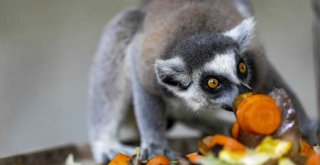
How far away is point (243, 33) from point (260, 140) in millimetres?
1301

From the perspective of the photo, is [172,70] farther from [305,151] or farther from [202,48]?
[305,151]

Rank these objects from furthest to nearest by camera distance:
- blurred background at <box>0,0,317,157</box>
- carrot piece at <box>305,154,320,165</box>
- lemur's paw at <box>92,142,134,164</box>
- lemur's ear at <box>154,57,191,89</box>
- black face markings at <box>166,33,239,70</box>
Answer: blurred background at <box>0,0,317,157</box>, lemur's paw at <box>92,142,134,164</box>, lemur's ear at <box>154,57,191,89</box>, black face markings at <box>166,33,239,70</box>, carrot piece at <box>305,154,320,165</box>

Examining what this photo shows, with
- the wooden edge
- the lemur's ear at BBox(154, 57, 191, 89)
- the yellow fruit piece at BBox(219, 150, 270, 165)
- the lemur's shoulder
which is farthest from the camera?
the lemur's shoulder

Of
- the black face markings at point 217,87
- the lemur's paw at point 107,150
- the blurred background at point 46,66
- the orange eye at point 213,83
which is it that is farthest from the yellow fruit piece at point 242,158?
the blurred background at point 46,66

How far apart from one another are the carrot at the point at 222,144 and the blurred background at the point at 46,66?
531 cm

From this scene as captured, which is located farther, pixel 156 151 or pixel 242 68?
pixel 156 151

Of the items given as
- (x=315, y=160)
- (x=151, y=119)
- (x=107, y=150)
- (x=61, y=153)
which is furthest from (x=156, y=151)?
(x=315, y=160)

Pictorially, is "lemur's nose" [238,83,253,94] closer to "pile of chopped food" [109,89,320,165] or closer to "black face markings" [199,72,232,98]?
"black face markings" [199,72,232,98]

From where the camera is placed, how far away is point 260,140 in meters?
2.55

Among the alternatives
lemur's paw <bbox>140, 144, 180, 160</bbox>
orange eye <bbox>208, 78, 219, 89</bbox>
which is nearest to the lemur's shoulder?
lemur's paw <bbox>140, 144, 180, 160</bbox>

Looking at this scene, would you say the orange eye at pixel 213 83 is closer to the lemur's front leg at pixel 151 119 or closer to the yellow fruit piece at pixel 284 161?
the lemur's front leg at pixel 151 119

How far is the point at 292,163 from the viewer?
2.42 meters

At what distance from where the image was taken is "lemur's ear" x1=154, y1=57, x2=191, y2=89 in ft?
11.9

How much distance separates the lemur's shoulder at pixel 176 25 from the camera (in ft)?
13.2
